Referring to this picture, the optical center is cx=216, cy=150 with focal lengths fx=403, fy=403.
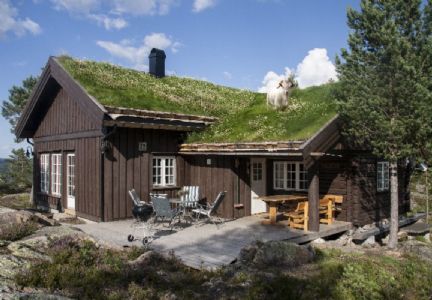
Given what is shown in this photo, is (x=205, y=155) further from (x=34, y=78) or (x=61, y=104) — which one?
(x=34, y=78)

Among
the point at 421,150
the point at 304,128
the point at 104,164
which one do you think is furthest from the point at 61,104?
the point at 421,150

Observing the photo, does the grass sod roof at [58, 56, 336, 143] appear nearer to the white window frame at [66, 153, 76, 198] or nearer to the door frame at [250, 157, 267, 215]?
the door frame at [250, 157, 267, 215]

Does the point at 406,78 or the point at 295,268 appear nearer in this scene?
the point at 295,268

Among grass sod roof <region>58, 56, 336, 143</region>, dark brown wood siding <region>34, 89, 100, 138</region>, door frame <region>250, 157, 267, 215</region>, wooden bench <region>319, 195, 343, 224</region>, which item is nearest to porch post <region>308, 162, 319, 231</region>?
grass sod roof <region>58, 56, 336, 143</region>

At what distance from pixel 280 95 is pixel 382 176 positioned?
4503 mm

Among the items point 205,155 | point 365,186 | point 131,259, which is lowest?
point 131,259

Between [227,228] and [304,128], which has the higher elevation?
[304,128]

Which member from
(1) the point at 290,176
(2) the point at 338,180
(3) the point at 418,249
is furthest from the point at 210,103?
(3) the point at 418,249

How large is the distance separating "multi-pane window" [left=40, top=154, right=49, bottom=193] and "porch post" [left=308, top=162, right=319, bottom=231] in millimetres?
10875

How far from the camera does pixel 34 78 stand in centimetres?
2798

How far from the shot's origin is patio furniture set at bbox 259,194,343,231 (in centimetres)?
1152

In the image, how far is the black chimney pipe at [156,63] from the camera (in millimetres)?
18842

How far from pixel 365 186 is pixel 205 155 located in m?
5.35

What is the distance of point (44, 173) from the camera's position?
16859 mm
